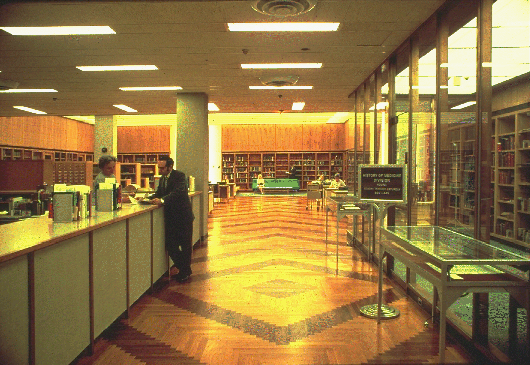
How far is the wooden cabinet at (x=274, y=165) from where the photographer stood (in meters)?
21.5

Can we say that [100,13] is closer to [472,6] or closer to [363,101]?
[472,6]

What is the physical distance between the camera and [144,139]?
69.1 ft

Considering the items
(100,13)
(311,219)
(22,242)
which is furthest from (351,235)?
(22,242)

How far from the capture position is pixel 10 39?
467 cm

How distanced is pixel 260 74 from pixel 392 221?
122 inches

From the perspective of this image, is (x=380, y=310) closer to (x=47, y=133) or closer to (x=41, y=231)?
(x=41, y=231)

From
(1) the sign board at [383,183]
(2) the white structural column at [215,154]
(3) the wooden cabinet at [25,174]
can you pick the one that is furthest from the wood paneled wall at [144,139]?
(1) the sign board at [383,183]

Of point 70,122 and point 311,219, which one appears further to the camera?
point 70,122

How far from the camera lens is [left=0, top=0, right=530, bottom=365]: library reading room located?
271cm

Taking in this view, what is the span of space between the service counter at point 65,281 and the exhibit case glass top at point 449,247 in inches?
90.5

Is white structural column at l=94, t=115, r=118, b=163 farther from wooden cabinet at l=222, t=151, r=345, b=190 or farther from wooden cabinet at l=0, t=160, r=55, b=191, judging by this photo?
wooden cabinet at l=222, t=151, r=345, b=190

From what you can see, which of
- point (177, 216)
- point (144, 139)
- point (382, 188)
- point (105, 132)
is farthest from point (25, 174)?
point (144, 139)

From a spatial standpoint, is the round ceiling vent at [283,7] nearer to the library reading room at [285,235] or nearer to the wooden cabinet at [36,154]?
the library reading room at [285,235]

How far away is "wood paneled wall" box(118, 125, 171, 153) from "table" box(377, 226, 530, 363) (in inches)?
757
